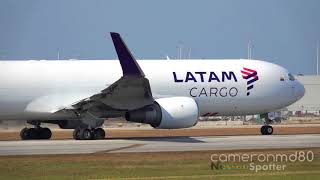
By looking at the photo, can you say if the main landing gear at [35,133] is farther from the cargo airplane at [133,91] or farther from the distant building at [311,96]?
the distant building at [311,96]

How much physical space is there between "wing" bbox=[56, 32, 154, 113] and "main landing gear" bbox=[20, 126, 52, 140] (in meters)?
3.35

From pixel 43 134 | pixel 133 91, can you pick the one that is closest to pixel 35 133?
pixel 43 134

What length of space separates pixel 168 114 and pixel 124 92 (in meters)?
2.68

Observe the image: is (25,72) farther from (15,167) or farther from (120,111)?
(15,167)

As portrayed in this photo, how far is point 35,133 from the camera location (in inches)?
1797

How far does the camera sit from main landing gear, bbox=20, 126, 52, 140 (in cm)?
4553

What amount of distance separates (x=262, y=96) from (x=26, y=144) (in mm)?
15845

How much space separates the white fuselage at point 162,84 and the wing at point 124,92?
168 centimetres

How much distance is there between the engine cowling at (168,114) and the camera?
134 ft

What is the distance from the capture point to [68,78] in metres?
43.9

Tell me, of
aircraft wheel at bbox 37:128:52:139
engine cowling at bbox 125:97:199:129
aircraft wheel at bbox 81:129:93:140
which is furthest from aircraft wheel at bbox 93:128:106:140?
aircraft wheel at bbox 37:128:52:139

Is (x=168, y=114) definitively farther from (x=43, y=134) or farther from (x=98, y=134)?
(x=43, y=134)

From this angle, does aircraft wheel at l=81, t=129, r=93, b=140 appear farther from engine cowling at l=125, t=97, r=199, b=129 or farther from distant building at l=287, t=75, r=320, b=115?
distant building at l=287, t=75, r=320, b=115

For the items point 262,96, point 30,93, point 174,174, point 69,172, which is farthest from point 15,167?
point 262,96
